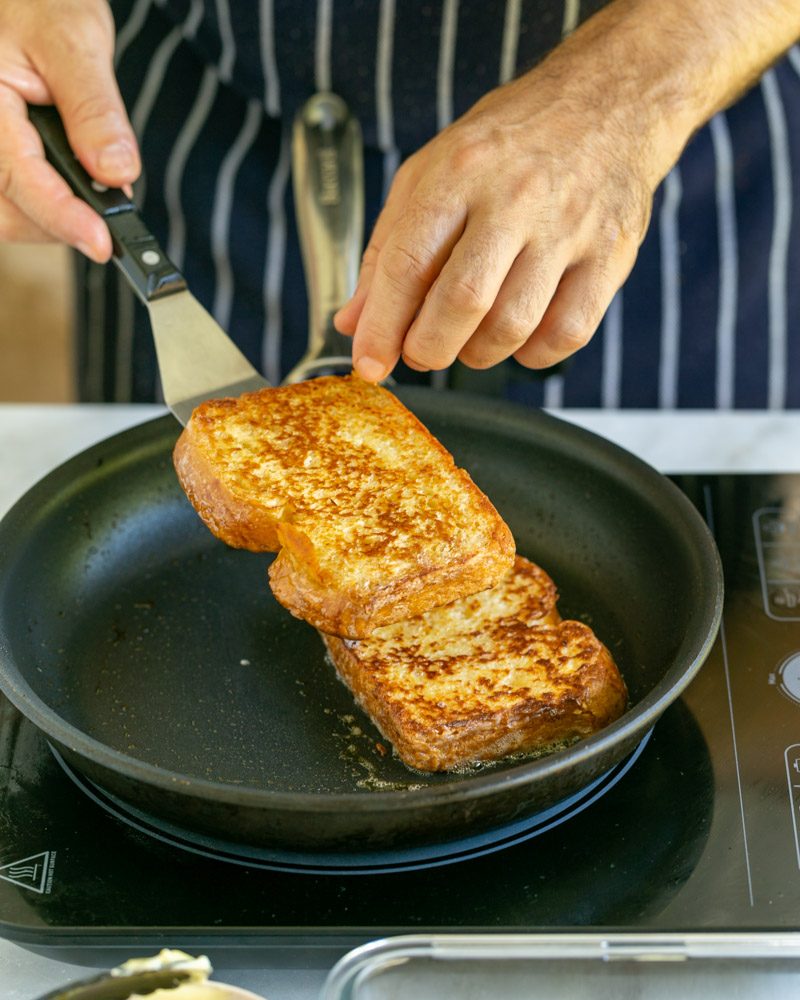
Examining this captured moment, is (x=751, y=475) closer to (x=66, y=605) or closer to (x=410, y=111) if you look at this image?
(x=410, y=111)

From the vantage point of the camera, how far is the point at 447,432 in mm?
1634

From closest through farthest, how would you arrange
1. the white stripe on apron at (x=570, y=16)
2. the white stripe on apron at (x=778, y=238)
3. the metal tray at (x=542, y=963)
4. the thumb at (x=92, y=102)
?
the metal tray at (x=542, y=963) → the thumb at (x=92, y=102) → the white stripe on apron at (x=570, y=16) → the white stripe on apron at (x=778, y=238)

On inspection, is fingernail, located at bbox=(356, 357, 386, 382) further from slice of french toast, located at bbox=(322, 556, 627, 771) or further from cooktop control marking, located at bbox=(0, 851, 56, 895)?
cooktop control marking, located at bbox=(0, 851, 56, 895)

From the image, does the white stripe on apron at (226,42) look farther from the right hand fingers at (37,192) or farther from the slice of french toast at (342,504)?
the slice of french toast at (342,504)

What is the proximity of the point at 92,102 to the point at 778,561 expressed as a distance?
1.03 meters

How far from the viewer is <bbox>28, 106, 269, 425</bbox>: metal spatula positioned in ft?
4.61

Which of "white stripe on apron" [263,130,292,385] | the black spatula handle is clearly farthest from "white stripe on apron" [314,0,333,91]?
the black spatula handle

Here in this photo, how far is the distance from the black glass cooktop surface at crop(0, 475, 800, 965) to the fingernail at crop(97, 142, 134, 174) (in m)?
0.66

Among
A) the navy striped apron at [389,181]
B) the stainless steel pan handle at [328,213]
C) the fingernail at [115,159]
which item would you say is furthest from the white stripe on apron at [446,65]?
the fingernail at [115,159]

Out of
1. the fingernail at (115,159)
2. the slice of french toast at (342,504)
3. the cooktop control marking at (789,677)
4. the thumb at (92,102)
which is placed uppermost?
the thumb at (92,102)

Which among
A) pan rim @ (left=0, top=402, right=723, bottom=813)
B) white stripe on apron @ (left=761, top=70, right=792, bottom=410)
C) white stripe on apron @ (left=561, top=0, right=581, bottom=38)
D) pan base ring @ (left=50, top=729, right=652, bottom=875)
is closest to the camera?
pan rim @ (left=0, top=402, right=723, bottom=813)

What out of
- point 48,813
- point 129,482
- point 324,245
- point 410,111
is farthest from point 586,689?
point 410,111

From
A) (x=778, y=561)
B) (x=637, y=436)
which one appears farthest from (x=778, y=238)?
(x=778, y=561)

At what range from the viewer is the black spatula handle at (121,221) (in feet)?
4.63
